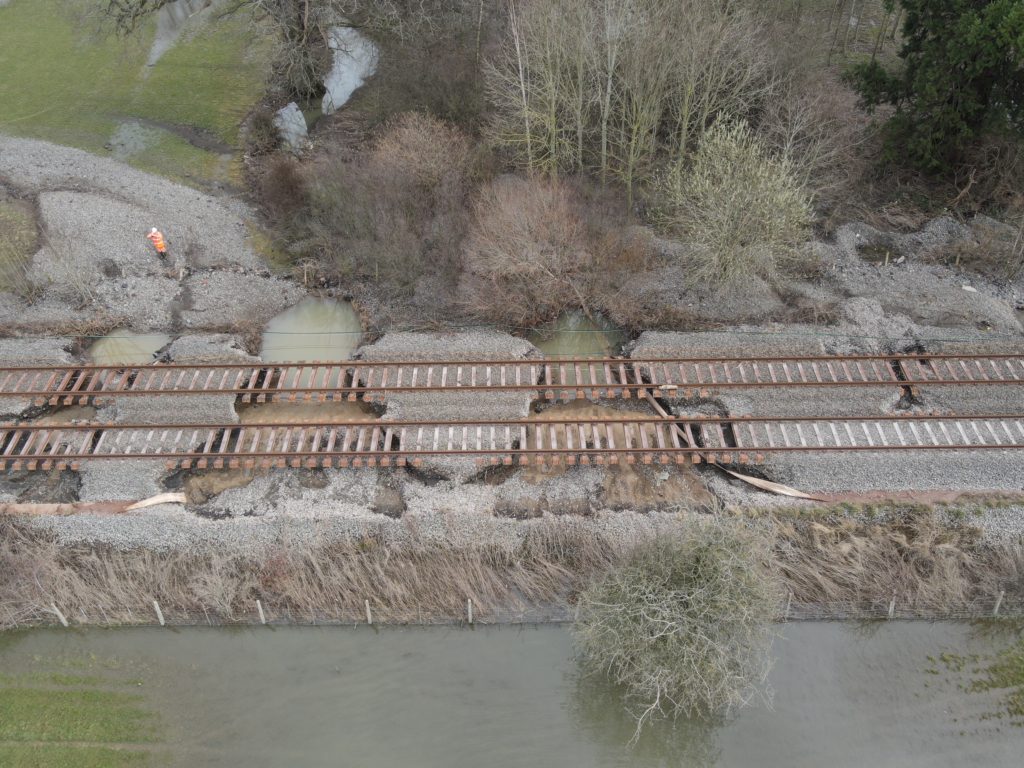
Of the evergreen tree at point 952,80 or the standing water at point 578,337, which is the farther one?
the standing water at point 578,337

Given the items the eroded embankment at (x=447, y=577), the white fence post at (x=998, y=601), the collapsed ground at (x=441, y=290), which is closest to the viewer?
the white fence post at (x=998, y=601)

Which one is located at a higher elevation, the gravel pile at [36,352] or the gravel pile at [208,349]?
the gravel pile at [208,349]

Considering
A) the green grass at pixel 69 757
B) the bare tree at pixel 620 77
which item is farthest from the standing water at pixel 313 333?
the green grass at pixel 69 757

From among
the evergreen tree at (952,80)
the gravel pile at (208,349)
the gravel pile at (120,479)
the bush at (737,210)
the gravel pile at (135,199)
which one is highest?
the evergreen tree at (952,80)

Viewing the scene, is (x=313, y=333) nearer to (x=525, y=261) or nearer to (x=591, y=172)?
(x=525, y=261)

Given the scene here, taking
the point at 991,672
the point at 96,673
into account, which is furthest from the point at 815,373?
the point at 96,673

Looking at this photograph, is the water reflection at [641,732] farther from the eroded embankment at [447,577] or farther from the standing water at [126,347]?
the standing water at [126,347]

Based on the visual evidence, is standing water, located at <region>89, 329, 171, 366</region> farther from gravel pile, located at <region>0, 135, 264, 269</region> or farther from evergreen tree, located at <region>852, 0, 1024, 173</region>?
evergreen tree, located at <region>852, 0, 1024, 173</region>
